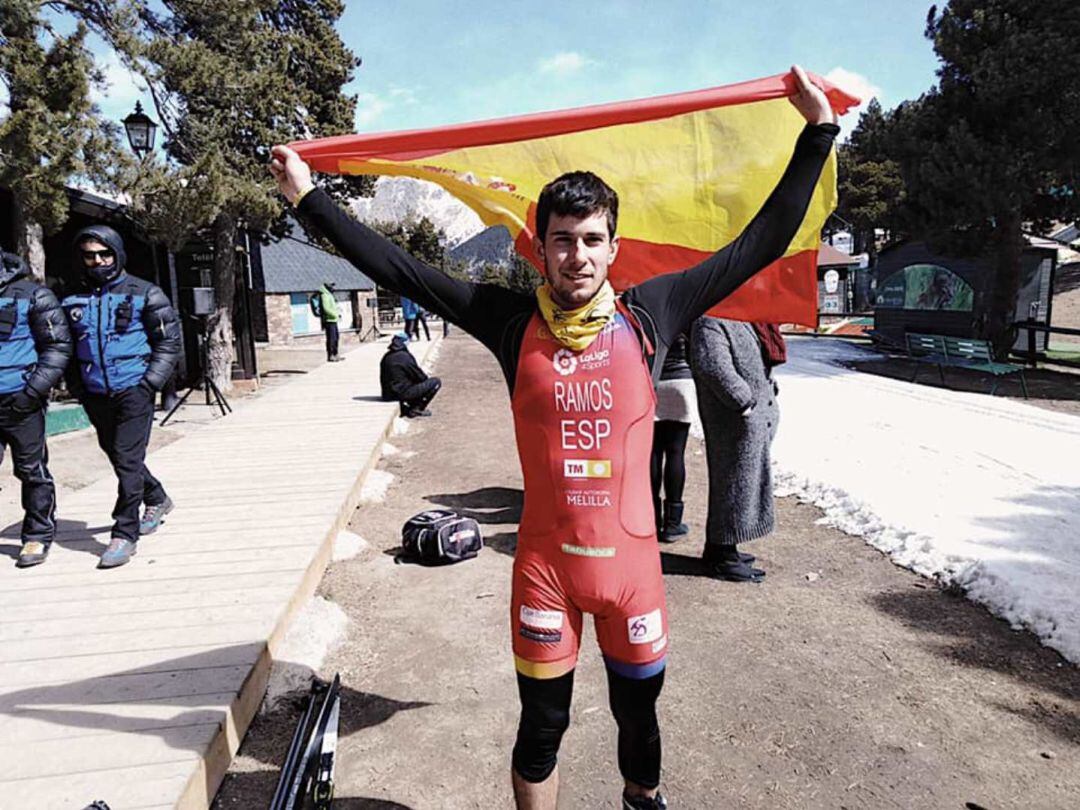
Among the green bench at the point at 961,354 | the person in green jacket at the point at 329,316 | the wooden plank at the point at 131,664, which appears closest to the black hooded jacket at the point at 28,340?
the wooden plank at the point at 131,664

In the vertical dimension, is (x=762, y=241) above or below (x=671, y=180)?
below

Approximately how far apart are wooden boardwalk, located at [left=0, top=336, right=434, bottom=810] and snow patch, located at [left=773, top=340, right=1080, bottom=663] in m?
4.27

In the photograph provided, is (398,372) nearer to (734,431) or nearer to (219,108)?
(219,108)

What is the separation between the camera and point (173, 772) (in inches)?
104

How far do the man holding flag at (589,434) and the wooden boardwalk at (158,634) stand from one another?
1.47 meters

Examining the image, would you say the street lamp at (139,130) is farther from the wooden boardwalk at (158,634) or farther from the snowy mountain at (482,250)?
the snowy mountain at (482,250)

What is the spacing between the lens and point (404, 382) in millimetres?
12320

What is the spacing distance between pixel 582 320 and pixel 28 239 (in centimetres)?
1163

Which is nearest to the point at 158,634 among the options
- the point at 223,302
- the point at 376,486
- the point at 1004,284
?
the point at 376,486

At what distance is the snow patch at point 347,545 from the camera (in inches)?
223

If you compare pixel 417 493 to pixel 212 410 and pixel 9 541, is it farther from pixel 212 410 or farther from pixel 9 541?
pixel 212 410

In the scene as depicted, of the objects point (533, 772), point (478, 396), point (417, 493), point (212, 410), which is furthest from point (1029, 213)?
point (533, 772)

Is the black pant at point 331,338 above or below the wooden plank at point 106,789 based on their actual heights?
above

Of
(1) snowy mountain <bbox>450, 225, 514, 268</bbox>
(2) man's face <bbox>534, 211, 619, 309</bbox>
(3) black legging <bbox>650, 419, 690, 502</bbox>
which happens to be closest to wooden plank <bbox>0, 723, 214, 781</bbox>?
(2) man's face <bbox>534, 211, 619, 309</bbox>
